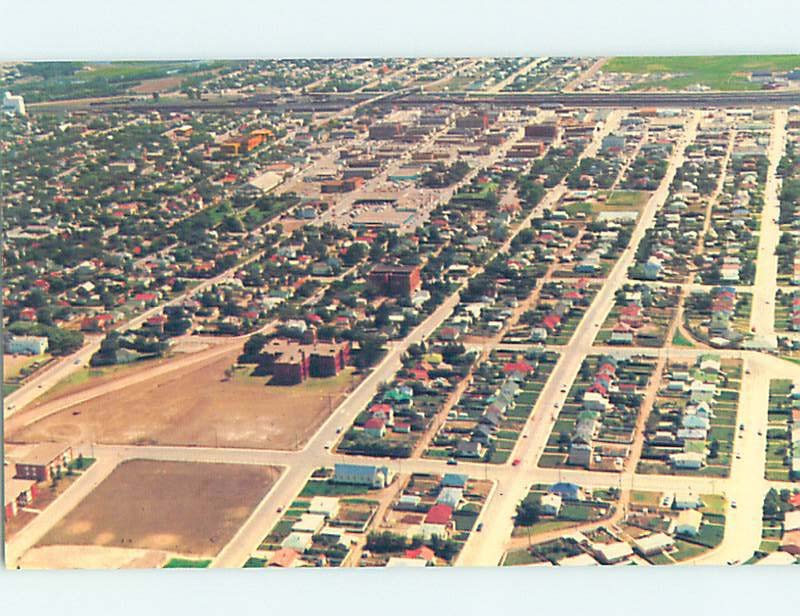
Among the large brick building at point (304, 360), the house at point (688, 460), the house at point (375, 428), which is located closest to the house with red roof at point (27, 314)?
the large brick building at point (304, 360)

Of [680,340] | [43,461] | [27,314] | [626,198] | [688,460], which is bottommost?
[688,460]

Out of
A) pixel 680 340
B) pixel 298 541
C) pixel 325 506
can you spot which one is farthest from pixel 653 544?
pixel 680 340

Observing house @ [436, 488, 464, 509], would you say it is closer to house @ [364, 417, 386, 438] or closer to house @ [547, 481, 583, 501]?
house @ [547, 481, 583, 501]

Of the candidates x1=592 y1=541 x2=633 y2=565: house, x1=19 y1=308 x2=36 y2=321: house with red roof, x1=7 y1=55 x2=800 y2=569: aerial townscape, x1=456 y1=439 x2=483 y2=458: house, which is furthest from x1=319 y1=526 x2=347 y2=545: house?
x1=19 y1=308 x2=36 y2=321: house with red roof

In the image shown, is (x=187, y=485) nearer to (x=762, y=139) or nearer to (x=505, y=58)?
(x=505, y=58)

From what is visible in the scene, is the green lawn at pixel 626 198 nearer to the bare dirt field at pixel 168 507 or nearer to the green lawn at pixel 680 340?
the green lawn at pixel 680 340

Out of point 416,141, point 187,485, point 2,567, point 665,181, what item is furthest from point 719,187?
point 2,567

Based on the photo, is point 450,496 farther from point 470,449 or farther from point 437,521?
point 470,449
